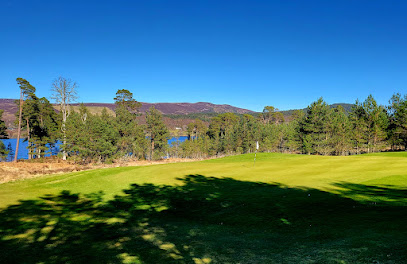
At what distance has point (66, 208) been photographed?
36.5ft

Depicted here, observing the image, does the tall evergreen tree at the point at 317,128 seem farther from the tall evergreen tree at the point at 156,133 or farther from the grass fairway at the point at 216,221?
the grass fairway at the point at 216,221

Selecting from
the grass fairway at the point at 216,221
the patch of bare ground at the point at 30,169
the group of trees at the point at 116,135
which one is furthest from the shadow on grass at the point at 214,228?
the group of trees at the point at 116,135

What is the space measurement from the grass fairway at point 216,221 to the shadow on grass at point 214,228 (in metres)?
0.03

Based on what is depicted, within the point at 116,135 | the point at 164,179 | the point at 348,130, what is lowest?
the point at 164,179

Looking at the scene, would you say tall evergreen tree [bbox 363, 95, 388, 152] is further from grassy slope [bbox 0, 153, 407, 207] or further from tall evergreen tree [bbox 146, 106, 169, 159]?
tall evergreen tree [bbox 146, 106, 169, 159]

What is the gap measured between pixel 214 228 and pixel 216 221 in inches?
31.8

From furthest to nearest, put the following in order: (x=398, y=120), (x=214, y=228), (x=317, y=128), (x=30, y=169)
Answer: (x=317, y=128), (x=398, y=120), (x=30, y=169), (x=214, y=228)

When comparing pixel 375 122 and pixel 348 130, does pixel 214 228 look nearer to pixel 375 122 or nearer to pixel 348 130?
pixel 375 122

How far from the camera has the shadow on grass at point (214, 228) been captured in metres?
5.45

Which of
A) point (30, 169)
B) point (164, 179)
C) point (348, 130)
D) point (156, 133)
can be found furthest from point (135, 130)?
point (348, 130)

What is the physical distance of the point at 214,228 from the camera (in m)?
8.01

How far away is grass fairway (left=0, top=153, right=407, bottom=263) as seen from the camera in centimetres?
555

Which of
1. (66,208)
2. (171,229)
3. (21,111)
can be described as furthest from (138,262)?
(21,111)

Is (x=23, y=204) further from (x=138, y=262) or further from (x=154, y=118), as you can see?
(x=154, y=118)
